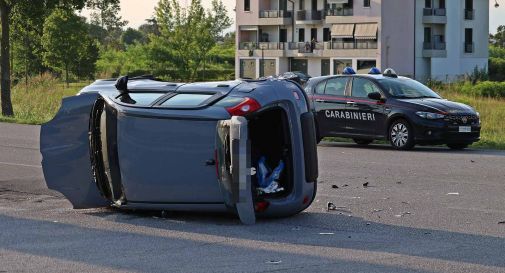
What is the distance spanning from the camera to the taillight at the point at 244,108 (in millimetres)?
10406

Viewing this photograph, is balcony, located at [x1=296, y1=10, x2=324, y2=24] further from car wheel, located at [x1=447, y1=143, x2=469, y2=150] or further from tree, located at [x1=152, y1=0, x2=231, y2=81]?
car wheel, located at [x1=447, y1=143, x2=469, y2=150]

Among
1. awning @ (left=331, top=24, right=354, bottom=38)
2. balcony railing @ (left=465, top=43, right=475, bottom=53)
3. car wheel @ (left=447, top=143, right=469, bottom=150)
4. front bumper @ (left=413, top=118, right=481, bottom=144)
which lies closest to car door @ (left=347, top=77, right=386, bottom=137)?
front bumper @ (left=413, top=118, right=481, bottom=144)

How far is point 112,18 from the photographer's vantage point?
137750 millimetres

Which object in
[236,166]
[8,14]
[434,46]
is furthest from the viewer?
[434,46]

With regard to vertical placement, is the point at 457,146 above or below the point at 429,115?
below

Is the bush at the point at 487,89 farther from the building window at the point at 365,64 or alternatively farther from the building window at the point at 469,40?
the building window at the point at 469,40

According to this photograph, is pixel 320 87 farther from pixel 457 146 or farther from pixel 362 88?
pixel 457 146

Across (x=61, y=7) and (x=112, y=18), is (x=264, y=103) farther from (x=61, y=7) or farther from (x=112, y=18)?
(x=112, y=18)

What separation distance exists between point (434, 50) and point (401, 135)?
205ft

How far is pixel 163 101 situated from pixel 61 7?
21867mm

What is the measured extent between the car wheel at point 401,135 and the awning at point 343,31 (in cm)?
6293

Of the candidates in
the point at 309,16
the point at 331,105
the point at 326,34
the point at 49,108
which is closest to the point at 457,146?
the point at 331,105

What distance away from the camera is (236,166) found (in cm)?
1005

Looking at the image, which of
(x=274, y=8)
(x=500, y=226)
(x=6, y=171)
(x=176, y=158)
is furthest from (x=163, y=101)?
(x=274, y=8)
